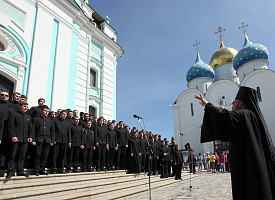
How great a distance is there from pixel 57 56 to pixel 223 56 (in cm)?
3045

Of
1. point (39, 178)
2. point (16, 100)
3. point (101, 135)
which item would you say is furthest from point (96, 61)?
point (39, 178)

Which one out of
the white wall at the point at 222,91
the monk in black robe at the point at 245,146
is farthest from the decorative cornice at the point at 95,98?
the white wall at the point at 222,91

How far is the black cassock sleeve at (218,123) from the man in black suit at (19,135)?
15.0 ft

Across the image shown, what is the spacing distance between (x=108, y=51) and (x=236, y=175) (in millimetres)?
14210

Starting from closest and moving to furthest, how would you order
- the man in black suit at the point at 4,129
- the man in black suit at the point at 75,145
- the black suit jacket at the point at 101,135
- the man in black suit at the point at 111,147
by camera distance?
the man in black suit at the point at 4,129
the man in black suit at the point at 75,145
the black suit jacket at the point at 101,135
the man in black suit at the point at 111,147

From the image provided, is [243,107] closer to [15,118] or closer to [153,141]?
[15,118]

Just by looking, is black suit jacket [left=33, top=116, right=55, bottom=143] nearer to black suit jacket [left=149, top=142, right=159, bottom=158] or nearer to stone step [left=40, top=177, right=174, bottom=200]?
stone step [left=40, top=177, right=174, bottom=200]

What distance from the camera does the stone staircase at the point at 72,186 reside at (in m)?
4.48

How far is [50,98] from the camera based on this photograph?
1009 cm

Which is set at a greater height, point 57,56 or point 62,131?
point 57,56

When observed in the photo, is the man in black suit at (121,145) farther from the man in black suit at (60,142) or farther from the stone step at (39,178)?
the man in black suit at (60,142)

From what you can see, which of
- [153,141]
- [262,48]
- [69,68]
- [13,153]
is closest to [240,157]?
[13,153]

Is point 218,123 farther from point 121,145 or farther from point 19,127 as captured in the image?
point 121,145

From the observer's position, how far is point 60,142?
634 centimetres
